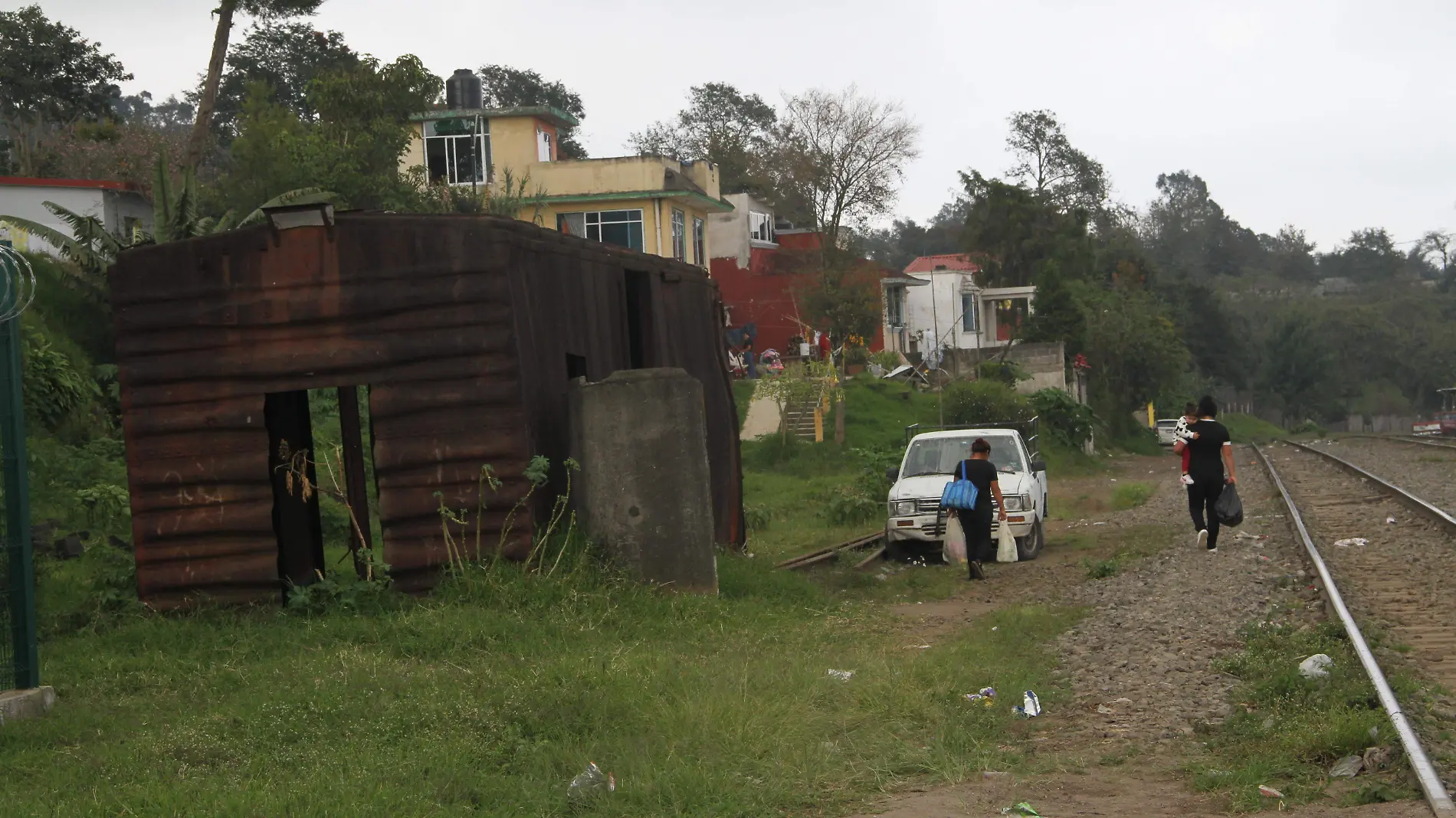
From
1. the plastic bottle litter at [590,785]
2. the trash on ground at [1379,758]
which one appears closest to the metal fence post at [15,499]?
the plastic bottle litter at [590,785]

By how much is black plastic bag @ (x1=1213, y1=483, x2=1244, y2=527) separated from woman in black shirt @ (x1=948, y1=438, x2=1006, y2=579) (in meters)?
2.31

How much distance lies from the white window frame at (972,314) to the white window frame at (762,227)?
44.6ft

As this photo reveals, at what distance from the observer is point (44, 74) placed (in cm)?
4416

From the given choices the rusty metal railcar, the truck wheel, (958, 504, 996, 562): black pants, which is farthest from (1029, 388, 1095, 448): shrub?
the rusty metal railcar

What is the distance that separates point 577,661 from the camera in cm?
889

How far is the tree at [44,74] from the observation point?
141 ft

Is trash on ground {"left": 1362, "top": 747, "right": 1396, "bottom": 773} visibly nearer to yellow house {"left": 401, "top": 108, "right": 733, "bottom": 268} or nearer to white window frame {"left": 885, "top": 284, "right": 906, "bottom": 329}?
yellow house {"left": 401, "top": 108, "right": 733, "bottom": 268}

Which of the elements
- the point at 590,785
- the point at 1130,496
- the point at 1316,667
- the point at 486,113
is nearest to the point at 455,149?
the point at 486,113

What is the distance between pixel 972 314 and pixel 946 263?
10109 millimetres

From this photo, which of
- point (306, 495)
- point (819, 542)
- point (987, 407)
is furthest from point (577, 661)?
point (987, 407)

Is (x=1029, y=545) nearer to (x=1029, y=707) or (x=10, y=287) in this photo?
(x=1029, y=707)

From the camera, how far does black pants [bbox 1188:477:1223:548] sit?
51.0 ft

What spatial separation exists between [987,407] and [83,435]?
24.6m

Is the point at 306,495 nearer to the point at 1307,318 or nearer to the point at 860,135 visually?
the point at 860,135
